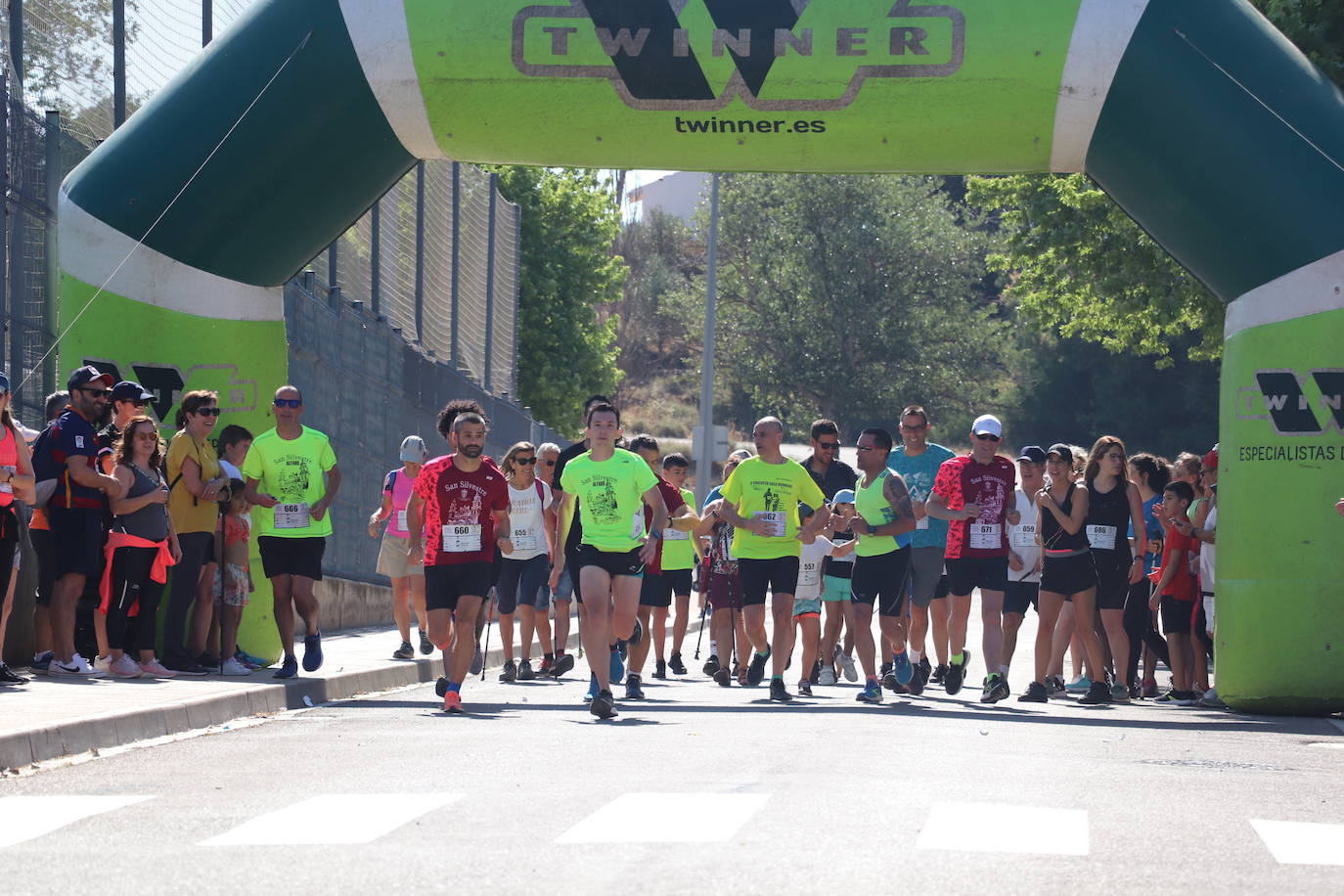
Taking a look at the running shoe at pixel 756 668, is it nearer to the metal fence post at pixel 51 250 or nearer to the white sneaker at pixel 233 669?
the white sneaker at pixel 233 669

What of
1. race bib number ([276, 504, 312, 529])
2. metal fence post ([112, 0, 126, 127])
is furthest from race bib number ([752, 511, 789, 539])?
metal fence post ([112, 0, 126, 127])

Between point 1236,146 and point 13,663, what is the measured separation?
854cm

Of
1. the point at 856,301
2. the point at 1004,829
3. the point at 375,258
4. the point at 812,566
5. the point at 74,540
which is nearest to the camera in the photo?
the point at 1004,829

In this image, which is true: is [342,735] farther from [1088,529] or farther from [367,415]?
[367,415]

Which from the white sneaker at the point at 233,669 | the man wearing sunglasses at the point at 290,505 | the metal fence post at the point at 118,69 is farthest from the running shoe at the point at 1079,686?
the metal fence post at the point at 118,69

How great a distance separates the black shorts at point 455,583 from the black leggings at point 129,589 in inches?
73.2

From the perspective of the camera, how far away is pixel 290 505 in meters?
14.2

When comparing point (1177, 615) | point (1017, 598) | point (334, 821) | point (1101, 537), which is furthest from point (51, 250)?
point (334, 821)

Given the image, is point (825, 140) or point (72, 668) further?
point (825, 140)

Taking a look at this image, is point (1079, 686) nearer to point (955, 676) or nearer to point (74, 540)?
point (955, 676)

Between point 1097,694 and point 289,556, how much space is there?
5.73m

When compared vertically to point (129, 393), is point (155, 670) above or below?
below

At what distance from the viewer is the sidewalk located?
9984 mm

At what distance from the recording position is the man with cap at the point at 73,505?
12953mm
